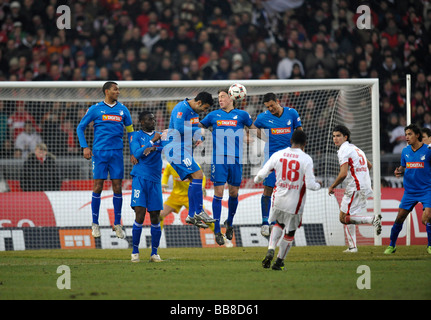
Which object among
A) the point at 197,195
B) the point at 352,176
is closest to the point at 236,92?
the point at 197,195

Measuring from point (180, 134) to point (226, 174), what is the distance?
1.26 meters

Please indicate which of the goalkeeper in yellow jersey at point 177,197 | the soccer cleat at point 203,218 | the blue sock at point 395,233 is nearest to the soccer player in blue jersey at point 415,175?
the blue sock at point 395,233

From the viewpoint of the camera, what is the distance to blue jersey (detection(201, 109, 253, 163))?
11406mm

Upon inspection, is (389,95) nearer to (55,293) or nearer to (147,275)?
(147,275)

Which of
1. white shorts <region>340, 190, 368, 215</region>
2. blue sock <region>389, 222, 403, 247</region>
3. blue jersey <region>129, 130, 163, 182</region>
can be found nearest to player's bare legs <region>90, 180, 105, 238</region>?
blue jersey <region>129, 130, 163, 182</region>

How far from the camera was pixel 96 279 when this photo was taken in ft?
26.0

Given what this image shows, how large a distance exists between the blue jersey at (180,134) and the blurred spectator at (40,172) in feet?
15.7

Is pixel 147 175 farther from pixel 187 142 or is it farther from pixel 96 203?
pixel 96 203

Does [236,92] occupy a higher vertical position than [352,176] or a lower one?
higher

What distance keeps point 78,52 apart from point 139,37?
5.98 feet

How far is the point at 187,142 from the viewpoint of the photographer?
35.0 ft

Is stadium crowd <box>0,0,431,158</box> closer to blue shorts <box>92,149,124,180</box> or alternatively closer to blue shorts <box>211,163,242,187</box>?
blue shorts <box>92,149,124,180</box>

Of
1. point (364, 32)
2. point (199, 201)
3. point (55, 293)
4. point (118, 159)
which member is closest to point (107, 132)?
point (118, 159)

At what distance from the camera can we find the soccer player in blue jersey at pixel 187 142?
1059 cm
